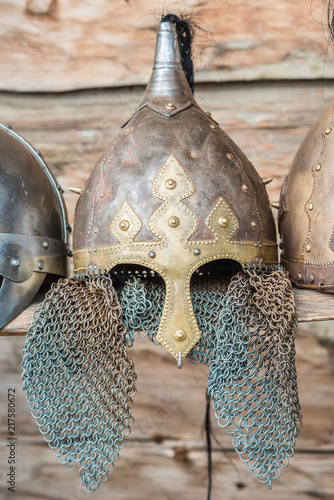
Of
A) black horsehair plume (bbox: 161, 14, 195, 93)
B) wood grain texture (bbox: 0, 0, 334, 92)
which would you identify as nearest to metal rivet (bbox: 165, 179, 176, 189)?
black horsehair plume (bbox: 161, 14, 195, 93)

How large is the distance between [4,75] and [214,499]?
1.57m

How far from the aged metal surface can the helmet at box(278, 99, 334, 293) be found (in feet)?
0.18

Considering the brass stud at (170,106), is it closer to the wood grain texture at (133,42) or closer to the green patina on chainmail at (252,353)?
the green patina on chainmail at (252,353)

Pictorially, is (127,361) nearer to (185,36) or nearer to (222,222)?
(222,222)

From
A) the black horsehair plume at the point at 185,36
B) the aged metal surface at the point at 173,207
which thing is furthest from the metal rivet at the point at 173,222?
the black horsehair plume at the point at 185,36

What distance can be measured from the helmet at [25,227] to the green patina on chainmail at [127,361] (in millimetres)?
86

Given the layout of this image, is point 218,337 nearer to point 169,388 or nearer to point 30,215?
point 30,215

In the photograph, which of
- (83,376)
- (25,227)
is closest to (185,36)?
(25,227)

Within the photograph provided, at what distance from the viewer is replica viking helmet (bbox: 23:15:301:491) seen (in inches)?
52.6

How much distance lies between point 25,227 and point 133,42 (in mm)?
992

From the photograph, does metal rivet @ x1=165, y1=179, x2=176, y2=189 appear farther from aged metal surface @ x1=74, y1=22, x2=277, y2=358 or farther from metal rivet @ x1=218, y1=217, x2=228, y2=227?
metal rivet @ x1=218, y1=217, x2=228, y2=227

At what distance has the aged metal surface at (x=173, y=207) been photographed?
133 cm

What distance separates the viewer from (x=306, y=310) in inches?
54.7

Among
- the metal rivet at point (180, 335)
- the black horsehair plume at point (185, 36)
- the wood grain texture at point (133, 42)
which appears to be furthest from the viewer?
the wood grain texture at point (133, 42)
